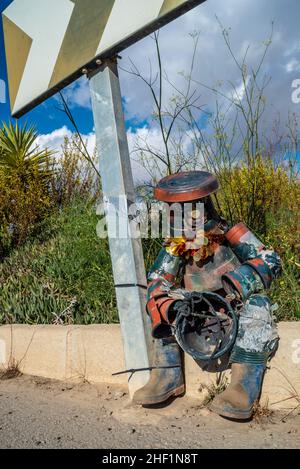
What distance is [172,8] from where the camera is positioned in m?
2.37

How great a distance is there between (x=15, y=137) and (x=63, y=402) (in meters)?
6.77

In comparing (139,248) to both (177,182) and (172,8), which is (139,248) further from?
(172,8)

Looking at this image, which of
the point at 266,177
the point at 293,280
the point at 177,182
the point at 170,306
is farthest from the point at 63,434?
the point at 266,177

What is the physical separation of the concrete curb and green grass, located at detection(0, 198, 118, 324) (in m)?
0.27

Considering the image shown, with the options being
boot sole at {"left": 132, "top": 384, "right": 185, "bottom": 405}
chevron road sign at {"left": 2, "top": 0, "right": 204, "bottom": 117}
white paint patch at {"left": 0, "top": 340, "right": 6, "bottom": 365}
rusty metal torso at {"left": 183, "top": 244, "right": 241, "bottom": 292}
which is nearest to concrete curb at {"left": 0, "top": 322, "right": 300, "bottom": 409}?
white paint patch at {"left": 0, "top": 340, "right": 6, "bottom": 365}

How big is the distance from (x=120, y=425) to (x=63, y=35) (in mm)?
2355

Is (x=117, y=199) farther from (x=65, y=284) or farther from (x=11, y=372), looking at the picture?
(x=11, y=372)

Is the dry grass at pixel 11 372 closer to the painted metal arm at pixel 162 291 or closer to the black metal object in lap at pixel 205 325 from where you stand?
the painted metal arm at pixel 162 291

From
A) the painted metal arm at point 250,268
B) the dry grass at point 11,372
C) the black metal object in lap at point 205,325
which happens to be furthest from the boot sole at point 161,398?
the dry grass at point 11,372

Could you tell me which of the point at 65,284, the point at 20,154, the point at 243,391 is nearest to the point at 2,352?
the point at 65,284

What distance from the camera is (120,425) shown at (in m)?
2.37

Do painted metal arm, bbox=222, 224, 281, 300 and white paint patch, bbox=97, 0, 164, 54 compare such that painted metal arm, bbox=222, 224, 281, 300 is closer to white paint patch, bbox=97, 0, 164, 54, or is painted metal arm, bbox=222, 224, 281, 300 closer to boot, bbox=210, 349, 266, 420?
boot, bbox=210, 349, 266, 420

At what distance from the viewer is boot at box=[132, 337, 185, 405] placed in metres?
2.38

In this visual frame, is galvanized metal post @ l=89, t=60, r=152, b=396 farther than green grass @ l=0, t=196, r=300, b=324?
No
